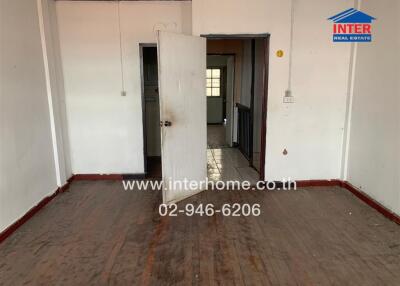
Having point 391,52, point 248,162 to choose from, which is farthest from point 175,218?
point 391,52

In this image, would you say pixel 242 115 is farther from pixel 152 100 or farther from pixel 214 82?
pixel 214 82

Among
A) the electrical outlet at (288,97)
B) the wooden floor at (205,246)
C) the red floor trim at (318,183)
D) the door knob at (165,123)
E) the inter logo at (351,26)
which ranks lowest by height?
the wooden floor at (205,246)

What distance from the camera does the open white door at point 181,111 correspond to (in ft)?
11.0

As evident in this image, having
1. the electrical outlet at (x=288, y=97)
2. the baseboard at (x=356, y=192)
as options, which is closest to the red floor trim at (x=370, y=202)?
the baseboard at (x=356, y=192)

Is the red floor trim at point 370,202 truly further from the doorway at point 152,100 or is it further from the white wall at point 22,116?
the white wall at point 22,116

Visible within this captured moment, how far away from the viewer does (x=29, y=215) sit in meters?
3.30

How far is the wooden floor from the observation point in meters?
2.33

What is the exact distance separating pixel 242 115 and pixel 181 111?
103 inches

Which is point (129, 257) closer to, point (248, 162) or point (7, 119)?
point (7, 119)

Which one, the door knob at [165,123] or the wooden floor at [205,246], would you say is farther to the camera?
the door knob at [165,123]

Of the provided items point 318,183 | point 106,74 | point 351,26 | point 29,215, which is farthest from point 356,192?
point 29,215

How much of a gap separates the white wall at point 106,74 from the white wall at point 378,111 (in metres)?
2.33

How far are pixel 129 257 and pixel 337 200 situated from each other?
260 cm

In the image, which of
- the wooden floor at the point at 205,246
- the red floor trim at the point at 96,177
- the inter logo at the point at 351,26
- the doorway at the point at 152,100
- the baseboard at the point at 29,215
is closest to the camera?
the wooden floor at the point at 205,246
